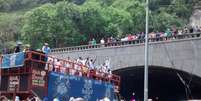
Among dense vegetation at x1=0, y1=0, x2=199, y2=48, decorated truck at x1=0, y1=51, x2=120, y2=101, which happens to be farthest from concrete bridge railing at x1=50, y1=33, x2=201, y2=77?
dense vegetation at x1=0, y1=0, x2=199, y2=48

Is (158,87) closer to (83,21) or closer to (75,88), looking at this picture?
(83,21)

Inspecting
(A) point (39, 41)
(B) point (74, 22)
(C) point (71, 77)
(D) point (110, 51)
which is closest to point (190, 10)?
(B) point (74, 22)

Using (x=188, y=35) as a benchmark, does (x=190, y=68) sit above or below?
below

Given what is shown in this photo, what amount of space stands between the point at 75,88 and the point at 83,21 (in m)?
43.8

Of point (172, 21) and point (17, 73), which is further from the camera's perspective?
point (172, 21)

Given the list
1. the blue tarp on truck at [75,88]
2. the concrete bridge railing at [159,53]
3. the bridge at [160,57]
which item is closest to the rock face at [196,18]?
the bridge at [160,57]

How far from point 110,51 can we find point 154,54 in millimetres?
4997

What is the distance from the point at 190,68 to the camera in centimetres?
3822

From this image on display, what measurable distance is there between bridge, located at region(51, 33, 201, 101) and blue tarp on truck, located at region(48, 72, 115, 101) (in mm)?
12121

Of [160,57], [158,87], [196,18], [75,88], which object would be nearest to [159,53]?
[160,57]

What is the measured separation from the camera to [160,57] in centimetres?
4028

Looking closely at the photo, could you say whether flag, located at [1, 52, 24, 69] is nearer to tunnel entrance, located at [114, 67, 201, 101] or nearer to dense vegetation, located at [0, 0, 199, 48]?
tunnel entrance, located at [114, 67, 201, 101]

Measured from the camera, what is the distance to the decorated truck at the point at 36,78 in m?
20.4

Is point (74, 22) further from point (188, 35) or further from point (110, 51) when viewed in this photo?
point (188, 35)
